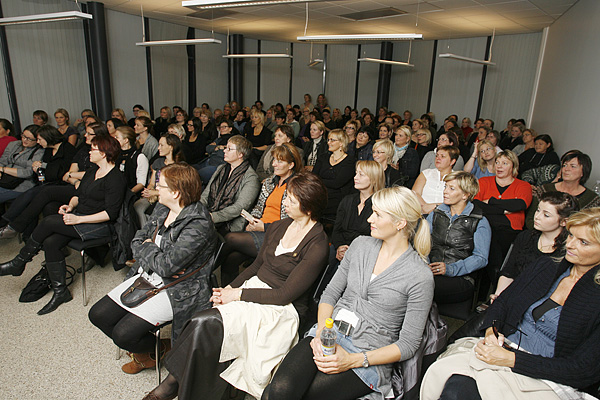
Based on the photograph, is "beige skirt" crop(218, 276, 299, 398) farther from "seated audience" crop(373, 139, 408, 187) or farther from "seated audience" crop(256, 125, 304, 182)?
"seated audience" crop(256, 125, 304, 182)

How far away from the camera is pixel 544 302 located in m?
1.75

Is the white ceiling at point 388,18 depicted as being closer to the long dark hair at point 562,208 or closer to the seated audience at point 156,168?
the seated audience at point 156,168

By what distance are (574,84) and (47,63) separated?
28.9 ft

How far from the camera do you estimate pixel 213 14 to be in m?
8.16

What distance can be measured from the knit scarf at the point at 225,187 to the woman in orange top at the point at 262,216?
0.78 ft

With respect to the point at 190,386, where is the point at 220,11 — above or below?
above

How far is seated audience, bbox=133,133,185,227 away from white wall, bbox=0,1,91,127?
4.34m

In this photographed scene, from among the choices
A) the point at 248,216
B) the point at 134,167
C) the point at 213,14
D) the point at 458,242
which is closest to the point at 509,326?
the point at 458,242

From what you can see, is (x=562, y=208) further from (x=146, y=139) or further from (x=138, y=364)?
(x=146, y=139)

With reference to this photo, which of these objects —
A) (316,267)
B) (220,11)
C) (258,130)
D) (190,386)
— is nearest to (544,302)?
(316,267)

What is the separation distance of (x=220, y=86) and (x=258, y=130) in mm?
5219

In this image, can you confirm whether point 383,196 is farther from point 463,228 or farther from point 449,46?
point 449,46

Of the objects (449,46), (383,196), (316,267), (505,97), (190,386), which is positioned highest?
(449,46)

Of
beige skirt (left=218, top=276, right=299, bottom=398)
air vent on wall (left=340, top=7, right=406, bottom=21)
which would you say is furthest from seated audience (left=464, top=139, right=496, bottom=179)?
air vent on wall (left=340, top=7, right=406, bottom=21)
